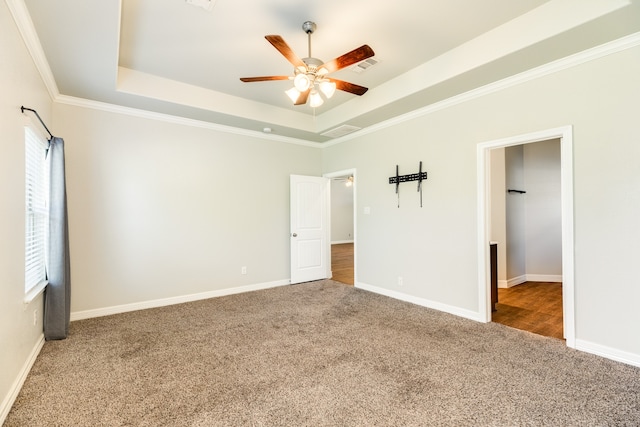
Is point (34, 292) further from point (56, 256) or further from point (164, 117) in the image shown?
point (164, 117)

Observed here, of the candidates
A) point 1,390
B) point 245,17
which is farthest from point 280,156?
point 1,390

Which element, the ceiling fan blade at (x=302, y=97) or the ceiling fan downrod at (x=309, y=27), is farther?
the ceiling fan blade at (x=302, y=97)

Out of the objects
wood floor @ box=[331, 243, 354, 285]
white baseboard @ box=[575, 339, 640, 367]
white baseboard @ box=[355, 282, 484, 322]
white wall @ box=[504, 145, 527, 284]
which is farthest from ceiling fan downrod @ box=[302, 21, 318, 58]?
white wall @ box=[504, 145, 527, 284]

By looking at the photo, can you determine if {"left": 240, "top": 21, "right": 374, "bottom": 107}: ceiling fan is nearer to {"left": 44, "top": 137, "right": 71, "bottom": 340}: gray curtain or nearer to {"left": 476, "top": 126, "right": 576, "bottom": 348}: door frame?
{"left": 476, "top": 126, "right": 576, "bottom": 348}: door frame

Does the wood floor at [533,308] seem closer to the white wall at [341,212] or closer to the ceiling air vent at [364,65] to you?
the ceiling air vent at [364,65]

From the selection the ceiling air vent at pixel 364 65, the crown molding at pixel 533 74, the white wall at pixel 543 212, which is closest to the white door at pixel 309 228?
the crown molding at pixel 533 74

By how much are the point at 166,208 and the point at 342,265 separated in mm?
4452

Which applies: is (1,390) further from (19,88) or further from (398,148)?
(398,148)

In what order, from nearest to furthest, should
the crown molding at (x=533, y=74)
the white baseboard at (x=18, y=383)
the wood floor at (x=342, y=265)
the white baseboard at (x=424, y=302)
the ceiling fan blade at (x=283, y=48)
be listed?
the white baseboard at (x=18, y=383)
the ceiling fan blade at (x=283, y=48)
the crown molding at (x=533, y=74)
the white baseboard at (x=424, y=302)
the wood floor at (x=342, y=265)

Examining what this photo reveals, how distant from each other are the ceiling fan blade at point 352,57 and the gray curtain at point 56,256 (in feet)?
9.41

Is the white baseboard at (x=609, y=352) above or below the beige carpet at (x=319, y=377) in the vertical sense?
above

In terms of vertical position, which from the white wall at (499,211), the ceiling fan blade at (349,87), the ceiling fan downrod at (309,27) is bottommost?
the white wall at (499,211)

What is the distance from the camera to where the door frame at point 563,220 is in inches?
111

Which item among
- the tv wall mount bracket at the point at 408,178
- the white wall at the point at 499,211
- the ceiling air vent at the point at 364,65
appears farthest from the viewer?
the white wall at the point at 499,211
